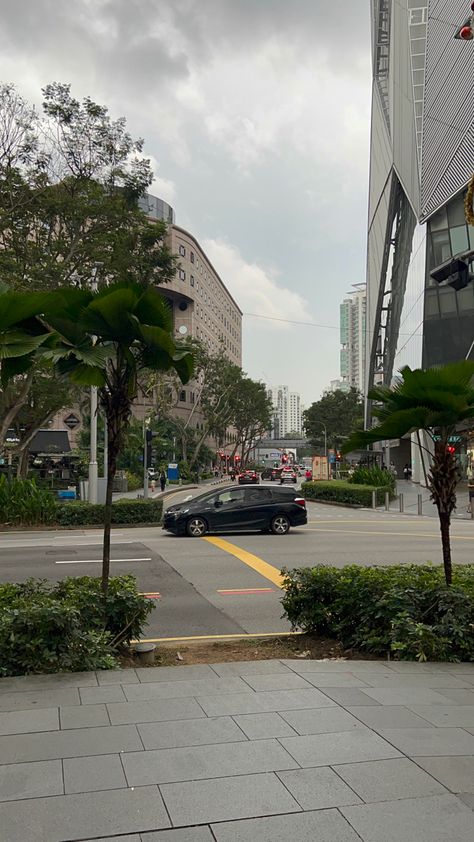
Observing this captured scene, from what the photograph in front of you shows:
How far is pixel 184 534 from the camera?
1781 centimetres

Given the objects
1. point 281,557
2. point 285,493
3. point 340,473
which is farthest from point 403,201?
point 281,557

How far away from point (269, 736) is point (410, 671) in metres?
2.04

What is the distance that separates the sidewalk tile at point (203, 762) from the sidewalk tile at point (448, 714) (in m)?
0.95

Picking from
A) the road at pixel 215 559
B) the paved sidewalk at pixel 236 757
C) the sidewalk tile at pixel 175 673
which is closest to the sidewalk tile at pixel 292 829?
the paved sidewalk at pixel 236 757

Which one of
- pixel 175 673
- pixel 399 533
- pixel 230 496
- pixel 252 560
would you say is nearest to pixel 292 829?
pixel 175 673

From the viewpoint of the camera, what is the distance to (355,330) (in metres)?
156

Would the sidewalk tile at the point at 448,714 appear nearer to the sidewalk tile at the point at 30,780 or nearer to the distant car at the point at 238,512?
the sidewalk tile at the point at 30,780

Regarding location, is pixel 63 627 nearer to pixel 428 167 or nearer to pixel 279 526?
pixel 279 526

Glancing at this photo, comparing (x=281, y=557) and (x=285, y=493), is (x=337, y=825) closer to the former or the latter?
(x=281, y=557)

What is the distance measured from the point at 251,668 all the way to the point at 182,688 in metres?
0.79

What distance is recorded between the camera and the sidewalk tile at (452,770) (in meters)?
3.32

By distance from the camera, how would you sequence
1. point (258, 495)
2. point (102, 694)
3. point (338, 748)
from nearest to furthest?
1. point (338, 748)
2. point (102, 694)
3. point (258, 495)

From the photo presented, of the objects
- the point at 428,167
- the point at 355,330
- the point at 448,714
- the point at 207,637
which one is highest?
the point at 355,330

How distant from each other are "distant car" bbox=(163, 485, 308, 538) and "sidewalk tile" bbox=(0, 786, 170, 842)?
570 inches
